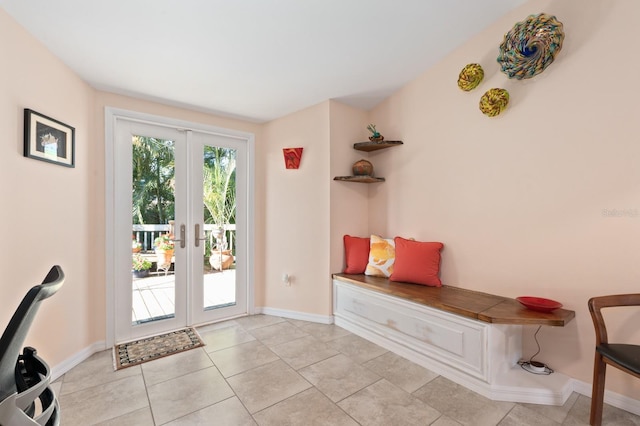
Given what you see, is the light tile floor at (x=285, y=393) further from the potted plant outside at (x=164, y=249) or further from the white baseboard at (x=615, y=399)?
the potted plant outside at (x=164, y=249)

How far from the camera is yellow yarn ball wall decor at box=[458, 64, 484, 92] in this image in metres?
2.44

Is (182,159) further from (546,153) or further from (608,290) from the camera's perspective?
(608,290)

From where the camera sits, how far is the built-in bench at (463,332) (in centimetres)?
189

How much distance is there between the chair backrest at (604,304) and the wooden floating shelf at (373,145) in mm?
2037

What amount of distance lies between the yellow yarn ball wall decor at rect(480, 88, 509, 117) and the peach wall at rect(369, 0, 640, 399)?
0.19 ft

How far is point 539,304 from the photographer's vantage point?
195cm

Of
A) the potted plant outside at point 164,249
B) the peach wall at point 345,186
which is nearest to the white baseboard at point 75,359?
the potted plant outside at point 164,249

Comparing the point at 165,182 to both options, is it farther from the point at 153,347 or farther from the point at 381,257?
the point at 381,257

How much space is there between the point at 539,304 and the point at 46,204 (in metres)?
3.53

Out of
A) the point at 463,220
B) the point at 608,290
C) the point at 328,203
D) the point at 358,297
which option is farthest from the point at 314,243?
the point at 608,290

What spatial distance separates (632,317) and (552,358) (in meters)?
0.56

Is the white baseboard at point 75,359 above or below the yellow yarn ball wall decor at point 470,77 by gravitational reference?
below

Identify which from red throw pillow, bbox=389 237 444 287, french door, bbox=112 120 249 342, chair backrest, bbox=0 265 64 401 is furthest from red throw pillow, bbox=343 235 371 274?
chair backrest, bbox=0 265 64 401

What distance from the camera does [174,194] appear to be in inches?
117
